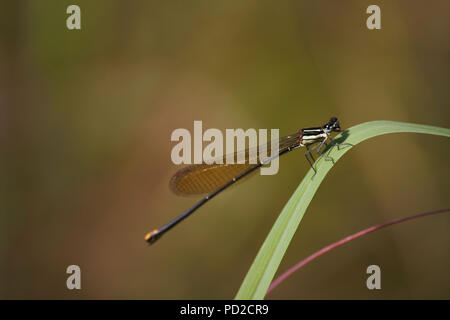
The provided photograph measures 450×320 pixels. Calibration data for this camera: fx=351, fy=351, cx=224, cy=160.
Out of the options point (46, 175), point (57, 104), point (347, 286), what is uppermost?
point (57, 104)

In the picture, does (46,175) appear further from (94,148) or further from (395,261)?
(395,261)

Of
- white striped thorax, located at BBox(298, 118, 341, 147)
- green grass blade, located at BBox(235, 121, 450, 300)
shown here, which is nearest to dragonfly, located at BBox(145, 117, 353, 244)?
white striped thorax, located at BBox(298, 118, 341, 147)

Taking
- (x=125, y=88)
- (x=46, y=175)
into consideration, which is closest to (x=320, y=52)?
(x=125, y=88)

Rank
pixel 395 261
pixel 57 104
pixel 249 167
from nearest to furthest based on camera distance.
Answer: pixel 249 167 → pixel 395 261 → pixel 57 104

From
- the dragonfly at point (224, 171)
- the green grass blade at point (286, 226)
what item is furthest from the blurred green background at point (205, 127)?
the green grass blade at point (286, 226)

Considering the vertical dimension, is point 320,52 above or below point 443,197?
above

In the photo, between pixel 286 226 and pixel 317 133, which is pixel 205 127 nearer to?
pixel 317 133

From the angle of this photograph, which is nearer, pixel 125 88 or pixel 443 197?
pixel 443 197

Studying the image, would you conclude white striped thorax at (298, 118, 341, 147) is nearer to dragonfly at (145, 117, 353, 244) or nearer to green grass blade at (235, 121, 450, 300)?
dragonfly at (145, 117, 353, 244)
